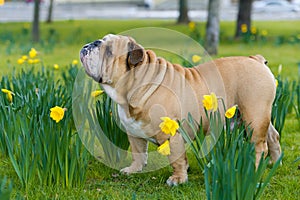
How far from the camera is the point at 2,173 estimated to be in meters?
3.66

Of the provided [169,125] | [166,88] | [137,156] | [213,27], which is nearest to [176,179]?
[137,156]

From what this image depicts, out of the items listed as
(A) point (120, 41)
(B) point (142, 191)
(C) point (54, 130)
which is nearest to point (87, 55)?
(A) point (120, 41)

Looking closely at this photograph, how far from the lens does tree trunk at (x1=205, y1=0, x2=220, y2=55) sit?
34.1 ft

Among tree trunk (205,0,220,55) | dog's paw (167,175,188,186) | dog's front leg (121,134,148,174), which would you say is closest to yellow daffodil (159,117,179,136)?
dog's paw (167,175,188,186)

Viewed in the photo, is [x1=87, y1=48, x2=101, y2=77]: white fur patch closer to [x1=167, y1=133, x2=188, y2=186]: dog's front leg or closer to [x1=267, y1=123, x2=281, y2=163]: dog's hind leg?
[x1=167, y1=133, x2=188, y2=186]: dog's front leg

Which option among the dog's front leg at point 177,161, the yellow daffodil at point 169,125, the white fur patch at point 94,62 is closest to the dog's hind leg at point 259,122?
the dog's front leg at point 177,161

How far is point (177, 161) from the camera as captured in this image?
3.45 meters

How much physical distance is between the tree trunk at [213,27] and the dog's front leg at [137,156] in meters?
6.83

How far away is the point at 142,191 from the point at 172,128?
0.78 m

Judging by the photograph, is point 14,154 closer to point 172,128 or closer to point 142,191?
point 142,191

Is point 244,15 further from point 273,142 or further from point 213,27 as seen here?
point 273,142

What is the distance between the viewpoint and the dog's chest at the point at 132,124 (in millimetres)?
3354

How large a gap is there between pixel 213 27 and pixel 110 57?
7568 mm

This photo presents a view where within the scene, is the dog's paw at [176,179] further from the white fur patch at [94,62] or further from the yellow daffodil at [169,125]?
the white fur patch at [94,62]
